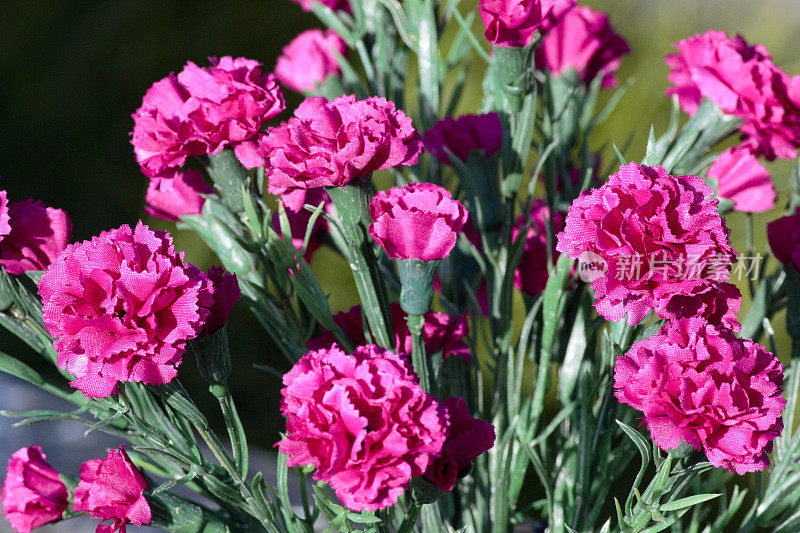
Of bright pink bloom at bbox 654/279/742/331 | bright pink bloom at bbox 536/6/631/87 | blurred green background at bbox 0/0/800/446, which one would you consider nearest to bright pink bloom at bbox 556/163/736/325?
bright pink bloom at bbox 654/279/742/331

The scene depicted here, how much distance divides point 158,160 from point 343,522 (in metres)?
0.18

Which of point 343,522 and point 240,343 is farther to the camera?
point 240,343

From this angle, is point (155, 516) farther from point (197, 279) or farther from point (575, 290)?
point (575, 290)

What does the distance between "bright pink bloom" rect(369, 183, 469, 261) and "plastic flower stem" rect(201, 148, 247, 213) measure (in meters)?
0.08

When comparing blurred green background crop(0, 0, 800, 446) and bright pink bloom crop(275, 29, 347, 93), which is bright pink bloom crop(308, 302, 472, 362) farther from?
blurred green background crop(0, 0, 800, 446)

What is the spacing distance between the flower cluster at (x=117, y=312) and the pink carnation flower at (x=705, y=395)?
0.53 feet

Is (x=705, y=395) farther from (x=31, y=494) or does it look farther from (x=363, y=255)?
(x=31, y=494)

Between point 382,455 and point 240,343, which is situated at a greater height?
point 382,455

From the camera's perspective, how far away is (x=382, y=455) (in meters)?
0.24

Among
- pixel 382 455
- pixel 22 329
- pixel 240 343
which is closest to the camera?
pixel 382 455

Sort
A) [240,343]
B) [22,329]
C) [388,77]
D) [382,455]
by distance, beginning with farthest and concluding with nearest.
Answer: [240,343]
[388,77]
[22,329]
[382,455]

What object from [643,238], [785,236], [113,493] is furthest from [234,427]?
[785,236]

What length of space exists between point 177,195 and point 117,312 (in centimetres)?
12

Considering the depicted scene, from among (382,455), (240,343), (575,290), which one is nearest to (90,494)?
(382,455)
